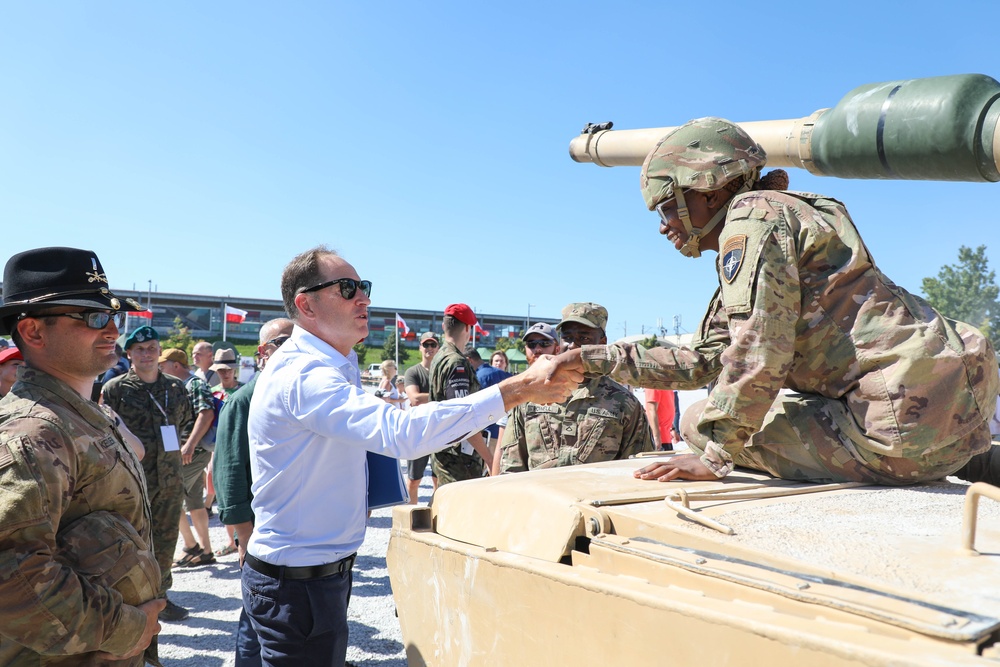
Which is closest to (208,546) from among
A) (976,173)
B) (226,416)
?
(226,416)

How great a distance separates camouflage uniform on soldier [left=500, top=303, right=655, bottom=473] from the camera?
15.9 feet

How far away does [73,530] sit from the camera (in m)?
2.09

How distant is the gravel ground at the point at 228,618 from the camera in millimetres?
4926

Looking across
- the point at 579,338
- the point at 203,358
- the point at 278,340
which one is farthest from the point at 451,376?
the point at 203,358

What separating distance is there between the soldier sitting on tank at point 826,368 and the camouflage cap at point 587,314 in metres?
2.39

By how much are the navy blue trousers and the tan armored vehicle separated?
0.24 metres

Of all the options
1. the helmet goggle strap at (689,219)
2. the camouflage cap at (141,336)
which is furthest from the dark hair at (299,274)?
the camouflage cap at (141,336)

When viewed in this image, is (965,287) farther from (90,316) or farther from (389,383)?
(90,316)

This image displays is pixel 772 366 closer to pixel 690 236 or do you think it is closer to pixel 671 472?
pixel 671 472

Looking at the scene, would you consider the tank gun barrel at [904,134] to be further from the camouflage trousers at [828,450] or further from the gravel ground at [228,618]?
the gravel ground at [228,618]

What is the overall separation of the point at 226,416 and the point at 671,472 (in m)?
2.99

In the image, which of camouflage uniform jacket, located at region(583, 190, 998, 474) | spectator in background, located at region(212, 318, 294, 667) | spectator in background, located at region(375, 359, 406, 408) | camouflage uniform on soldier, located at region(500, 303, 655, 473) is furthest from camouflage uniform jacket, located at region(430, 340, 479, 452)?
spectator in background, located at region(375, 359, 406, 408)

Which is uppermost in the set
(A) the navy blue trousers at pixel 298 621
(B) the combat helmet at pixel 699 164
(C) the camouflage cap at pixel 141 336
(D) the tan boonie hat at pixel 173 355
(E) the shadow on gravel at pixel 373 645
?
(B) the combat helmet at pixel 699 164

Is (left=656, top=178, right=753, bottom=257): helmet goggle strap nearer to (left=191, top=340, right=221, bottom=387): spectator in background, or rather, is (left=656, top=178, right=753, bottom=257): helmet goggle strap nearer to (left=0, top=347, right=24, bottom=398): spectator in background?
(left=0, top=347, right=24, bottom=398): spectator in background
